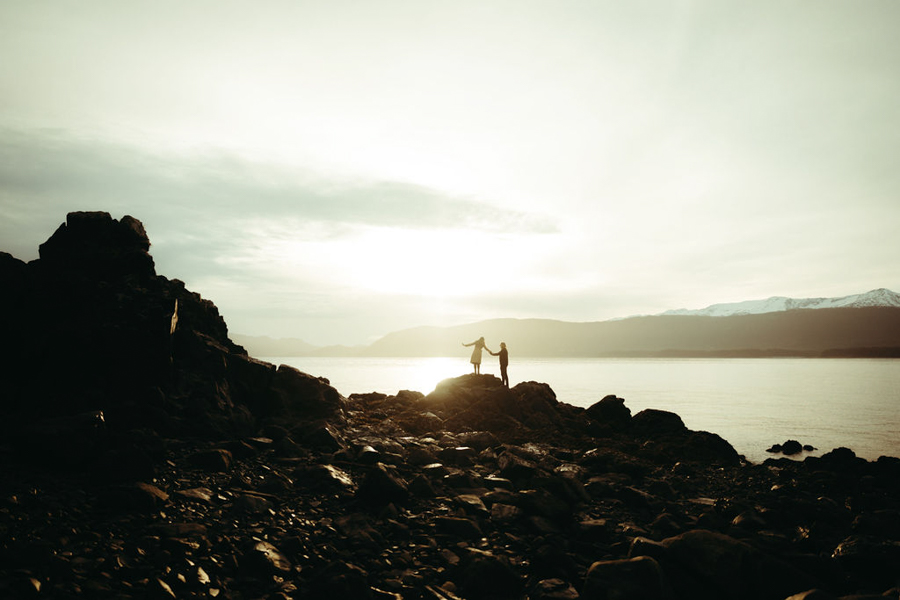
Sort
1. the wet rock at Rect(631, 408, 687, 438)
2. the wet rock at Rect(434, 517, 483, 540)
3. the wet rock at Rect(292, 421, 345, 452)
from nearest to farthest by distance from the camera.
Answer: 1. the wet rock at Rect(434, 517, 483, 540)
2. the wet rock at Rect(292, 421, 345, 452)
3. the wet rock at Rect(631, 408, 687, 438)

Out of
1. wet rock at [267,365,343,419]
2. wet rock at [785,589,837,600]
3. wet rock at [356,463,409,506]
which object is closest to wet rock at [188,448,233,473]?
wet rock at [356,463,409,506]

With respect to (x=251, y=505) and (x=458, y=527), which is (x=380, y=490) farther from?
(x=251, y=505)

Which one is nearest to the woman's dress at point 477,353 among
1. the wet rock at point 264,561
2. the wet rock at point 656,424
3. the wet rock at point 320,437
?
the wet rock at point 656,424

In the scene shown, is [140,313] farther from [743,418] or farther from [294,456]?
[743,418]

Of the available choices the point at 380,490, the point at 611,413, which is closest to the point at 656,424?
the point at 611,413

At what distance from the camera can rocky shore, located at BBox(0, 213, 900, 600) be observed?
8516mm

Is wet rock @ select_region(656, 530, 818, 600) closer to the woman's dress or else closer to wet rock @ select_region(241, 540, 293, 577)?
wet rock @ select_region(241, 540, 293, 577)

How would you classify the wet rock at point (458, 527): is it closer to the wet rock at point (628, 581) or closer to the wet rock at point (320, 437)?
the wet rock at point (628, 581)

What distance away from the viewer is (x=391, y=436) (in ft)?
67.9

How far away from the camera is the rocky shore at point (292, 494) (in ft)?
Result: 27.9

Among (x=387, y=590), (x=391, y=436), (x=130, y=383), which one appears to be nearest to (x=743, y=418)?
(x=391, y=436)

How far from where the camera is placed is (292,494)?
1224cm

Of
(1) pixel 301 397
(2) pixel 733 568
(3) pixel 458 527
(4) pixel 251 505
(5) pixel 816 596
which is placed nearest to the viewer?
(5) pixel 816 596

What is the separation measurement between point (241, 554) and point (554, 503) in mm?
8251
